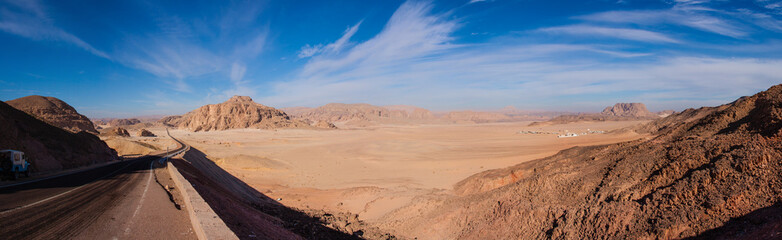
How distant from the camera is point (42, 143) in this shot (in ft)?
61.3

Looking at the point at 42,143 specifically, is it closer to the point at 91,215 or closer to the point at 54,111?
the point at 91,215

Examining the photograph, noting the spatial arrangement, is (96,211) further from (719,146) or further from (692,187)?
(719,146)

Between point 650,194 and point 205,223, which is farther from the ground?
point 205,223

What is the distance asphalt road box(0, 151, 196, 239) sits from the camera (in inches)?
202

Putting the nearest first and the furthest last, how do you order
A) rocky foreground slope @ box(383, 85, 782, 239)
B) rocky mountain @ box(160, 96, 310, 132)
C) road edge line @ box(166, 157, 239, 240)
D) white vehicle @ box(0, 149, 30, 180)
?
road edge line @ box(166, 157, 239, 240) < rocky foreground slope @ box(383, 85, 782, 239) < white vehicle @ box(0, 149, 30, 180) < rocky mountain @ box(160, 96, 310, 132)

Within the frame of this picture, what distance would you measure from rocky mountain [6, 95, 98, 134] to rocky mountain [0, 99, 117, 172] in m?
36.3

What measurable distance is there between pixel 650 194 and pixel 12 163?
880 inches

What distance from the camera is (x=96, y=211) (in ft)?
21.6

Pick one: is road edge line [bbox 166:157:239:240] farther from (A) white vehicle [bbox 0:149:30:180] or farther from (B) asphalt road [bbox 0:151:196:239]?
(A) white vehicle [bbox 0:149:30:180]

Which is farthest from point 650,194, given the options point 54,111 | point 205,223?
point 54,111

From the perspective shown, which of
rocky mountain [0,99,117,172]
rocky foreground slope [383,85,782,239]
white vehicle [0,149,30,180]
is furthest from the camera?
rocky mountain [0,99,117,172]

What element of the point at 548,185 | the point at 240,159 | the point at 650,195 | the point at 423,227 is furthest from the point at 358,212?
the point at 240,159

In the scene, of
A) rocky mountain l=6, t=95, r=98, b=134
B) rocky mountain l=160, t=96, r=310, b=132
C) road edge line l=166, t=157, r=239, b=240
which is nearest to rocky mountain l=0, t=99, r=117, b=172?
road edge line l=166, t=157, r=239, b=240

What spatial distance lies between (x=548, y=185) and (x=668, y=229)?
3.38 meters
